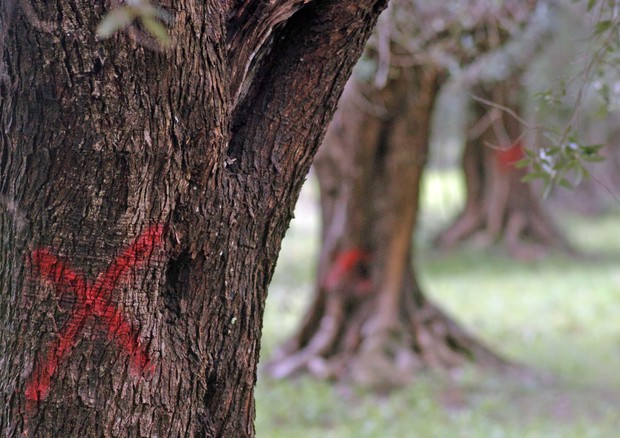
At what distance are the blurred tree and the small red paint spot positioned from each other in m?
0.01

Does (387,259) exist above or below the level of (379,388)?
above

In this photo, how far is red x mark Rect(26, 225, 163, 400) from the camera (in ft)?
8.02

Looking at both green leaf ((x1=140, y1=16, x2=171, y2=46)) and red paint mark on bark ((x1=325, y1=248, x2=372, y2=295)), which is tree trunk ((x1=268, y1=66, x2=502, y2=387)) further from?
green leaf ((x1=140, y1=16, x2=171, y2=46))

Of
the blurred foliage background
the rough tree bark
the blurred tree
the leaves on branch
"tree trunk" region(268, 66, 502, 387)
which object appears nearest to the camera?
the leaves on branch

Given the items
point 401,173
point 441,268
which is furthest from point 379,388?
point 441,268

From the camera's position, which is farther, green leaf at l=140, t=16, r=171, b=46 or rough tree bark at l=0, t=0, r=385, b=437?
rough tree bark at l=0, t=0, r=385, b=437

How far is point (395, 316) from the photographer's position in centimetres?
905

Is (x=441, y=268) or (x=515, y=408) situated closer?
(x=515, y=408)

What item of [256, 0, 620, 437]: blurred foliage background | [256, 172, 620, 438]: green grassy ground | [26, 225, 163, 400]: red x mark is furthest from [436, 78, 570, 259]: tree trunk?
[26, 225, 163, 400]: red x mark

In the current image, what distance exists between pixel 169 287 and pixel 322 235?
22.1 feet

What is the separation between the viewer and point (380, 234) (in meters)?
8.99

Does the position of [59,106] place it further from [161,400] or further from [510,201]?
[510,201]

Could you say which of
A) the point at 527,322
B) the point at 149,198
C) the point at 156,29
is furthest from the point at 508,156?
the point at 156,29

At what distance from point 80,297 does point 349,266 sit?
6.70 m
